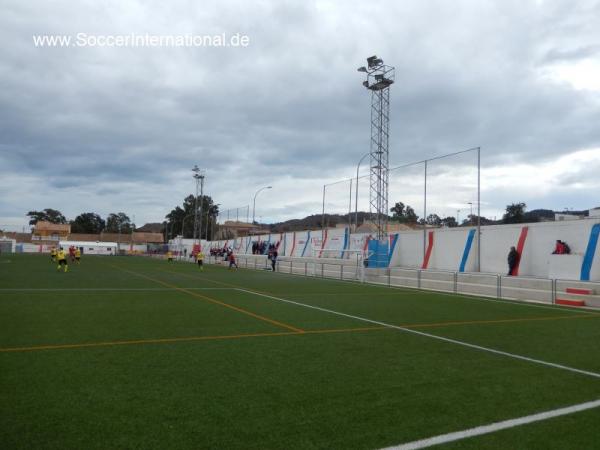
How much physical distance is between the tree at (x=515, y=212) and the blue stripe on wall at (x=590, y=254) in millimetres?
4757

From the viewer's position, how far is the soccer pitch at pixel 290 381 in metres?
3.96

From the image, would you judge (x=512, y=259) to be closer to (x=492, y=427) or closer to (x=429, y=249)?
(x=429, y=249)

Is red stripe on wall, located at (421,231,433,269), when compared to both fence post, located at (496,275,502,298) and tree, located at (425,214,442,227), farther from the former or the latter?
fence post, located at (496,275,502,298)

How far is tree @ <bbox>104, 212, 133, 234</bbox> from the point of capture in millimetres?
162875

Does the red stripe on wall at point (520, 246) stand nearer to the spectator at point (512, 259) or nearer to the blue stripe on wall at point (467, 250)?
the spectator at point (512, 259)

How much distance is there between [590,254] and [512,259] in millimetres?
3422

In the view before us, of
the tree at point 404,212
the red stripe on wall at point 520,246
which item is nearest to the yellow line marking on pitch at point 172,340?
the red stripe on wall at point 520,246

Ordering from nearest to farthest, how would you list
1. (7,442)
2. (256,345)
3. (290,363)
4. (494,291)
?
(7,442) < (290,363) < (256,345) < (494,291)

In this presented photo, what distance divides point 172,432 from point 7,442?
1266mm

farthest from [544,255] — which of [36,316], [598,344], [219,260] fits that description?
[219,260]

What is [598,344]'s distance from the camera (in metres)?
8.65

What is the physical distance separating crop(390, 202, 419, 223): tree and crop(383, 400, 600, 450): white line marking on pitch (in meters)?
24.1

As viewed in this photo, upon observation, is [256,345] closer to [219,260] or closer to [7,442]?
[7,442]

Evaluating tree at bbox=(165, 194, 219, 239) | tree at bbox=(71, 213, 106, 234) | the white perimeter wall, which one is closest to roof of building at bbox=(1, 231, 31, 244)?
tree at bbox=(71, 213, 106, 234)
